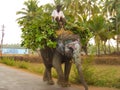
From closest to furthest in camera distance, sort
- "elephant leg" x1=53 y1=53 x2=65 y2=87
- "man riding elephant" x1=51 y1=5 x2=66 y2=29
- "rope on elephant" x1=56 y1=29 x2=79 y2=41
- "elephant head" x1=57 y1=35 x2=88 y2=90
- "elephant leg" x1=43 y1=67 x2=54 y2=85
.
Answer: "elephant head" x1=57 y1=35 x2=88 y2=90, "rope on elephant" x1=56 y1=29 x2=79 y2=41, "man riding elephant" x1=51 y1=5 x2=66 y2=29, "elephant leg" x1=53 y1=53 x2=65 y2=87, "elephant leg" x1=43 y1=67 x2=54 y2=85

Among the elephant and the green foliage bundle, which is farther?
the green foliage bundle

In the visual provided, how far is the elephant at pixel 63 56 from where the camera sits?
8652mm

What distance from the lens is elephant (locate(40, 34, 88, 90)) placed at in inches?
341

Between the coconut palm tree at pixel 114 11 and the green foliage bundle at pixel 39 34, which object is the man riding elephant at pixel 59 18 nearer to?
the green foliage bundle at pixel 39 34

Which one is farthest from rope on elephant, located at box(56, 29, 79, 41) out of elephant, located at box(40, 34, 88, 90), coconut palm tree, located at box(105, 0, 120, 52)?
coconut palm tree, located at box(105, 0, 120, 52)

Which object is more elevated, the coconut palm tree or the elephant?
the coconut palm tree

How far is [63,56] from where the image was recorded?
9.72 m

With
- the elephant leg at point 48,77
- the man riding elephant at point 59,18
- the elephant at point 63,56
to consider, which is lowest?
the elephant leg at point 48,77

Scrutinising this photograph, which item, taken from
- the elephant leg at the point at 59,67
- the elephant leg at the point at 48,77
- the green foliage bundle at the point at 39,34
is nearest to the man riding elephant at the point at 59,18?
the green foliage bundle at the point at 39,34

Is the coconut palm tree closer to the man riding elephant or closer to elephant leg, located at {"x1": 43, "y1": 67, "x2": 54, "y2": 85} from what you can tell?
elephant leg, located at {"x1": 43, "y1": 67, "x2": 54, "y2": 85}

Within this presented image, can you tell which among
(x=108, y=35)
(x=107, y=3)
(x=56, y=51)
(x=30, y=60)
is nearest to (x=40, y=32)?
(x=56, y=51)

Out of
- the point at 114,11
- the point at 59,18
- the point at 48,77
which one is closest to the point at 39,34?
the point at 59,18

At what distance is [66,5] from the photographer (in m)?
49.3

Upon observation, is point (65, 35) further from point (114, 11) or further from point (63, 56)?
point (114, 11)
